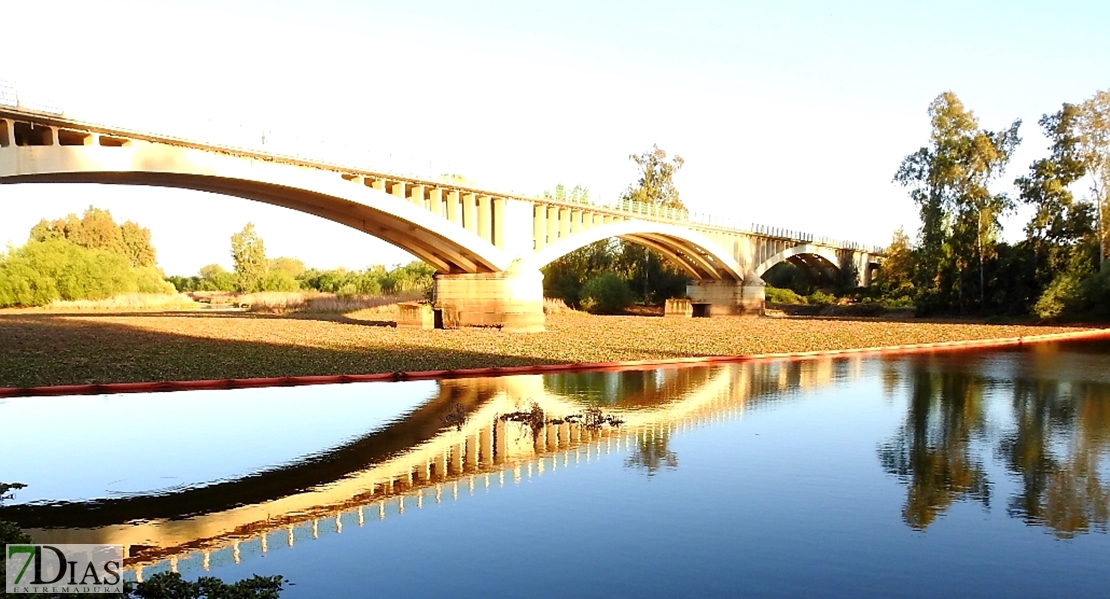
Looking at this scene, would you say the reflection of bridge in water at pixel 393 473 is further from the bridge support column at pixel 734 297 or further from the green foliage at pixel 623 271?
the green foliage at pixel 623 271

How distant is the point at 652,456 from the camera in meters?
13.2

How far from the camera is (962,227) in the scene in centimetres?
6100

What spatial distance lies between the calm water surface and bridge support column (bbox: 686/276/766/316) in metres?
56.3

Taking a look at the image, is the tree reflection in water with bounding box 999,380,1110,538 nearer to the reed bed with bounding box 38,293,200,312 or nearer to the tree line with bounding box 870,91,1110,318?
the tree line with bounding box 870,91,1110,318

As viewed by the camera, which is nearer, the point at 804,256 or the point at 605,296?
the point at 605,296

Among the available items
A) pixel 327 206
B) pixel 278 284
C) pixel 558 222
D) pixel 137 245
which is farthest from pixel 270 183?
pixel 137 245

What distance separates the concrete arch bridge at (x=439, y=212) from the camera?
2777 centimetres

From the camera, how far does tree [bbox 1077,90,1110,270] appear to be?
177 feet

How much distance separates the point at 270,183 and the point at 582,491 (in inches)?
1088

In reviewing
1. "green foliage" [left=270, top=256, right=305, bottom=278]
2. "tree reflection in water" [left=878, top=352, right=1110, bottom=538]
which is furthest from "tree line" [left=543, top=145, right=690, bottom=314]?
"green foliage" [left=270, top=256, right=305, bottom=278]

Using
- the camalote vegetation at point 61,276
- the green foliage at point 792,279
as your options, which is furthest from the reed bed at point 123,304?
the green foliage at point 792,279

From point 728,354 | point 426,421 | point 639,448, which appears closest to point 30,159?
point 426,421

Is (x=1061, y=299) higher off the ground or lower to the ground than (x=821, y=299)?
lower

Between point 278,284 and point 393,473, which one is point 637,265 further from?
point 393,473
